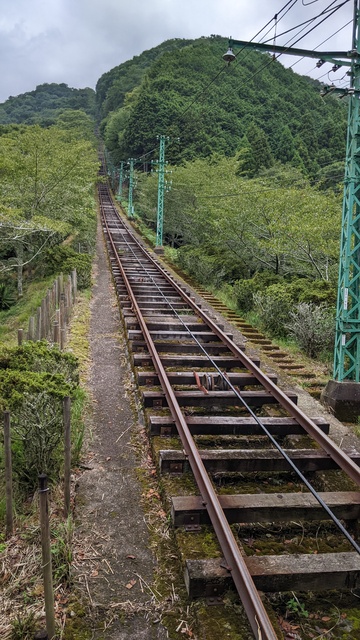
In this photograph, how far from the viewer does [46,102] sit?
563 ft

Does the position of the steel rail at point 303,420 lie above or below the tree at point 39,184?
below

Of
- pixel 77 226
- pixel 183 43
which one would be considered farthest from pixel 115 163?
pixel 77 226

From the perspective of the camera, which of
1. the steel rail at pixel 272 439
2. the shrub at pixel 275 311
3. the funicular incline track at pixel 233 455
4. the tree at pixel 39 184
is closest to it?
the funicular incline track at pixel 233 455

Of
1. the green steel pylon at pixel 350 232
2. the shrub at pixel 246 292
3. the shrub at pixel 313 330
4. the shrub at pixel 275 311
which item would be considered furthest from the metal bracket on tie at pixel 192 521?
the shrub at pixel 246 292

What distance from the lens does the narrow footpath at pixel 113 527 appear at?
3.26 metres

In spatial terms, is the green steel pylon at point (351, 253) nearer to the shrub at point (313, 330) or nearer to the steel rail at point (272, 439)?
the steel rail at point (272, 439)

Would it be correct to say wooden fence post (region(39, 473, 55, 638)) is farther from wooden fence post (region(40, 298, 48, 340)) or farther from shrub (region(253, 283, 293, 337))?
shrub (region(253, 283, 293, 337))

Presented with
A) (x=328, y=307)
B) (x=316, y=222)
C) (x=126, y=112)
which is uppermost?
(x=126, y=112)

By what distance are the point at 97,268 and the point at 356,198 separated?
15.6 meters

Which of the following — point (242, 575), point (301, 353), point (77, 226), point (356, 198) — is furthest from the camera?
point (77, 226)

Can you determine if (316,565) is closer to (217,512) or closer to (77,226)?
(217,512)

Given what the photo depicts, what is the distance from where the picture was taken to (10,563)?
12.2 feet

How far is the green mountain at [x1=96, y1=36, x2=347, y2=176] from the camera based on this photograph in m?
56.0

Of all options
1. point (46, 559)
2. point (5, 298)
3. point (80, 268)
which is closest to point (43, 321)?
point (46, 559)
